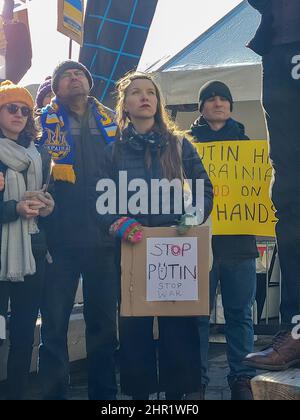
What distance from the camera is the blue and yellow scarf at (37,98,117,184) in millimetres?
3590

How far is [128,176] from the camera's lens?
3.36 m

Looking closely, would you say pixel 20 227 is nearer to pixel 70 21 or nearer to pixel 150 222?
pixel 150 222

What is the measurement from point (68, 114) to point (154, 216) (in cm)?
69

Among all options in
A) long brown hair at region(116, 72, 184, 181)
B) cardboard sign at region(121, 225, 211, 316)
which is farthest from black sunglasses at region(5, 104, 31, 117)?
cardboard sign at region(121, 225, 211, 316)

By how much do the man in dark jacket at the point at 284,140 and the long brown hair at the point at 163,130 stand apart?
57 cm

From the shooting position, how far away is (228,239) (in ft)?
12.9

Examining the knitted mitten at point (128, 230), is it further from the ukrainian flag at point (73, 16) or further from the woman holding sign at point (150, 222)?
the ukrainian flag at point (73, 16)

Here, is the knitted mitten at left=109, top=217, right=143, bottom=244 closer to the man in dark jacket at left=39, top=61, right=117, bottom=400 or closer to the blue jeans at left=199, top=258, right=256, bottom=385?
the man in dark jacket at left=39, top=61, right=117, bottom=400

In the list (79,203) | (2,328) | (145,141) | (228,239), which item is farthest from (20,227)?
(228,239)

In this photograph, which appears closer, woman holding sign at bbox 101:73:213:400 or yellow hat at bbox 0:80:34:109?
woman holding sign at bbox 101:73:213:400
